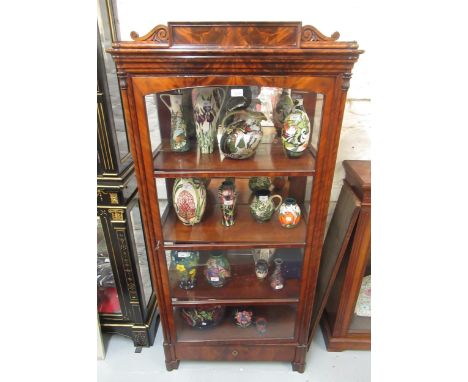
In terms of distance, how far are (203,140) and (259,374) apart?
943mm

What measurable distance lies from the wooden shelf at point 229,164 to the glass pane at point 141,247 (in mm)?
311

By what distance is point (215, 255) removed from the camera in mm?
1105

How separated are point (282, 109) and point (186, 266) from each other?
25.4 inches

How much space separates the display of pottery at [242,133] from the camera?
926 millimetres

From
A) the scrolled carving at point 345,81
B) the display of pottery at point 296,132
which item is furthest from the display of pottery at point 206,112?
the scrolled carving at point 345,81

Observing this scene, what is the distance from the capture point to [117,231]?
3.65ft

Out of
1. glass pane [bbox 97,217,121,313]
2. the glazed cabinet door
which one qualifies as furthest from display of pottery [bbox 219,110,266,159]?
glass pane [bbox 97,217,121,313]

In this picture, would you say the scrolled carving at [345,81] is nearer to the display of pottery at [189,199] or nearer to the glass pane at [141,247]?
the display of pottery at [189,199]

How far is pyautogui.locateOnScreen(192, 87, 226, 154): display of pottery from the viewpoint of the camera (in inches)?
34.0

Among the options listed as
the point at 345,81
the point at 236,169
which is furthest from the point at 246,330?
the point at 345,81

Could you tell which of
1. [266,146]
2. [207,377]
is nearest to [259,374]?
[207,377]

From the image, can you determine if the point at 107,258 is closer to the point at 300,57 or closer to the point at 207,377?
the point at 207,377

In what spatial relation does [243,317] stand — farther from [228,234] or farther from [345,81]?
[345,81]

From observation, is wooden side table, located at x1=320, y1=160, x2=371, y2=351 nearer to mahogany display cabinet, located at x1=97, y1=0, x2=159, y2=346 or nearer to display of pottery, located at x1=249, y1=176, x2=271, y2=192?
display of pottery, located at x1=249, y1=176, x2=271, y2=192
